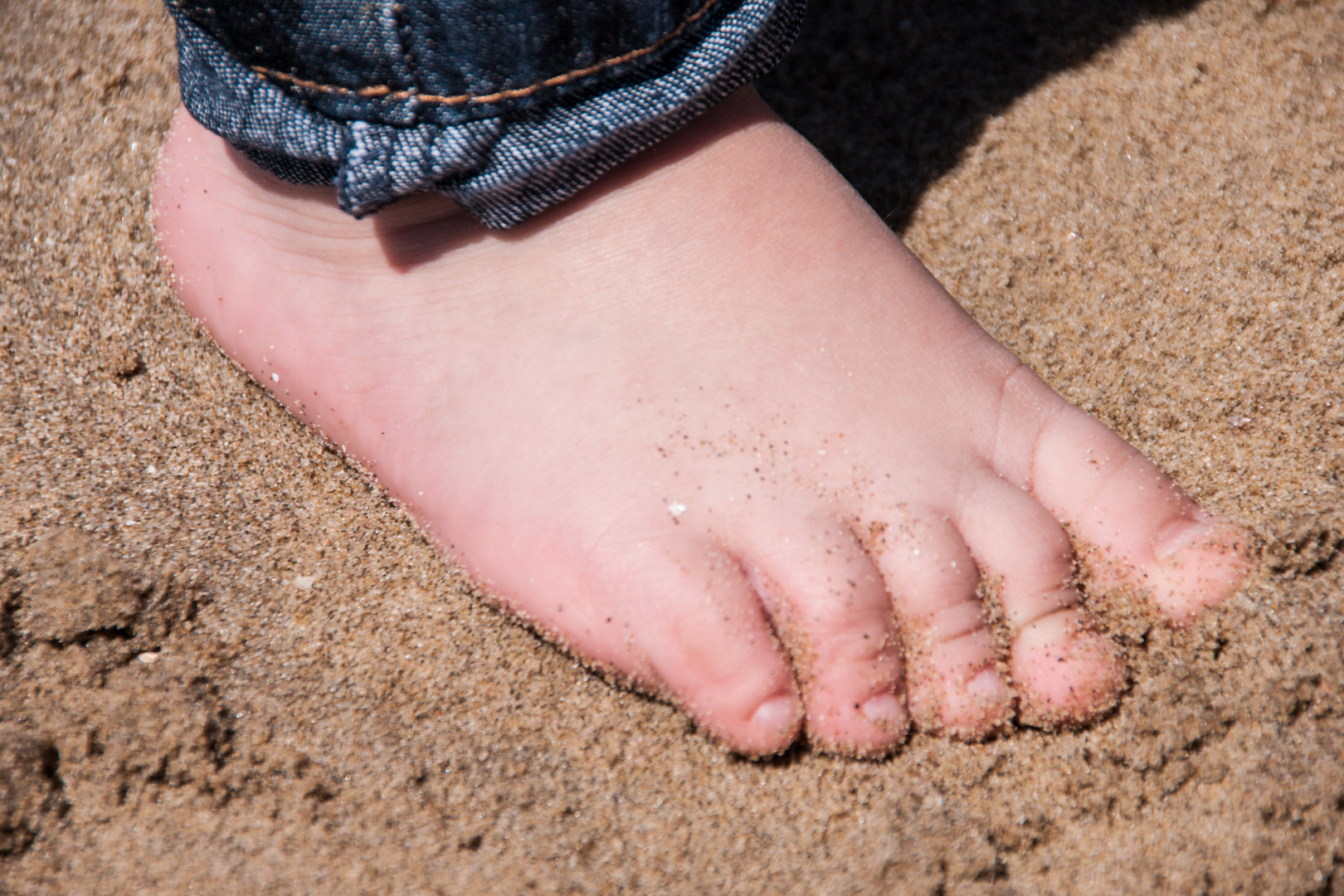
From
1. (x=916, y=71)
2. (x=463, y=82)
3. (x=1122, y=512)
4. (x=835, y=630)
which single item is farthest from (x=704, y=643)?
(x=916, y=71)

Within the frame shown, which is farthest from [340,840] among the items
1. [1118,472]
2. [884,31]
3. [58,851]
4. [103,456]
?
[884,31]

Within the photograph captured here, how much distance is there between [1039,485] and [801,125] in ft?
1.89

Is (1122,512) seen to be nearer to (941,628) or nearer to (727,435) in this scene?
(941,628)

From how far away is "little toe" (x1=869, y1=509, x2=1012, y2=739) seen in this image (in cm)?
79

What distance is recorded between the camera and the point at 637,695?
2.70 feet

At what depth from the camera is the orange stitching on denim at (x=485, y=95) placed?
0.77 metres

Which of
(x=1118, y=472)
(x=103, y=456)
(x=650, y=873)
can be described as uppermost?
(x=1118, y=472)

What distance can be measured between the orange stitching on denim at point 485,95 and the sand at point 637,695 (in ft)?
1.21

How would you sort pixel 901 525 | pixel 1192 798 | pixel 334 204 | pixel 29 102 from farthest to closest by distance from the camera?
pixel 29 102
pixel 334 204
pixel 901 525
pixel 1192 798

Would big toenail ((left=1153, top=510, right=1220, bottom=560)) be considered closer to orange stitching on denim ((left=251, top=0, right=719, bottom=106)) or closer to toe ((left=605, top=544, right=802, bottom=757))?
toe ((left=605, top=544, right=802, bottom=757))

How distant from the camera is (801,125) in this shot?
1215 mm

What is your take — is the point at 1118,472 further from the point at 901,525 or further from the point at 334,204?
the point at 334,204

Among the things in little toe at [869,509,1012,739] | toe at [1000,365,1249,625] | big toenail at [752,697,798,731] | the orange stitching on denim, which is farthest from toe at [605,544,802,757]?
the orange stitching on denim

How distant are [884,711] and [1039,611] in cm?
16
